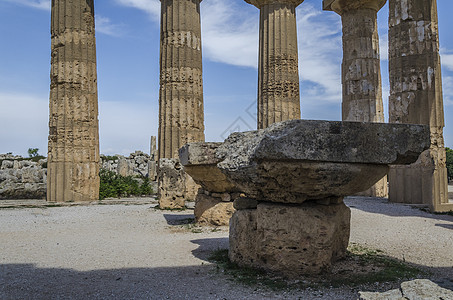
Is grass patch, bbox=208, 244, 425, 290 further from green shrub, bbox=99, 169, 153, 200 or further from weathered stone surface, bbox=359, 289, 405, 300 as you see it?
green shrub, bbox=99, 169, 153, 200

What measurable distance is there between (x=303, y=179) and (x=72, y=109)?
1165 cm

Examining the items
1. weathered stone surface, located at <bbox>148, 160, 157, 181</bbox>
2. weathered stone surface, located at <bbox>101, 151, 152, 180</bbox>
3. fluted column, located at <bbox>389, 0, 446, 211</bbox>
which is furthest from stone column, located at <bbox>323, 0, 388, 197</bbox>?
weathered stone surface, located at <bbox>101, 151, 152, 180</bbox>

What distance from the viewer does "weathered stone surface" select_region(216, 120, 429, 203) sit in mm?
3477

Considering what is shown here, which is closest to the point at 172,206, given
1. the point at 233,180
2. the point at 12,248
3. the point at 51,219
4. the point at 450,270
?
the point at 51,219

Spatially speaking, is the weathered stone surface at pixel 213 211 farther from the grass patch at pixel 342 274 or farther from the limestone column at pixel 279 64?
the limestone column at pixel 279 64

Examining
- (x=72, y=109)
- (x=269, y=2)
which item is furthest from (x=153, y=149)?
(x=269, y=2)

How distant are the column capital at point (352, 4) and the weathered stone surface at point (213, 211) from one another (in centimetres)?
1165

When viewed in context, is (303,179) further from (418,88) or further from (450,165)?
(450,165)

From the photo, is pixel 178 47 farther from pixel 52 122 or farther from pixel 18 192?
pixel 18 192

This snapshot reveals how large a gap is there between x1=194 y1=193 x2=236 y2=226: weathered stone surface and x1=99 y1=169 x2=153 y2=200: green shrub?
26.4 ft

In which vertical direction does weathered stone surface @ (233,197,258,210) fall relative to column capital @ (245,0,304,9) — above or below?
below

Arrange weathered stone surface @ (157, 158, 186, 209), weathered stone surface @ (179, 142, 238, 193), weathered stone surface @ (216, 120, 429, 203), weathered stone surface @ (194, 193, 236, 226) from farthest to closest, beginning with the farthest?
weathered stone surface @ (157, 158, 186, 209) < weathered stone surface @ (194, 193, 236, 226) < weathered stone surface @ (179, 142, 238, 193) < weathered stone surface @ (216, 120, 429, 203)

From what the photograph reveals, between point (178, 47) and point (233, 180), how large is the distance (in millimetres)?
10119

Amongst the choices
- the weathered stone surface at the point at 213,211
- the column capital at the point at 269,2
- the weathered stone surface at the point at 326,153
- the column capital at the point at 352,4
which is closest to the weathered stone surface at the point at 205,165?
the weathered stone surface at the point at 213,211
